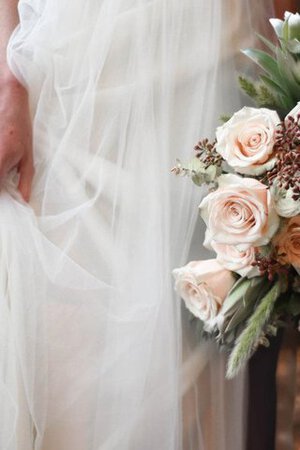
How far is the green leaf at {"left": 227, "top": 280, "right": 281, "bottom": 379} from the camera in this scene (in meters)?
0.64

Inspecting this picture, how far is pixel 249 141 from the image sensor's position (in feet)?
2.23

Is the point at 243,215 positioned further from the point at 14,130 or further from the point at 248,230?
the point at 14,130

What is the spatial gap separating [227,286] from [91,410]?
0.74ft

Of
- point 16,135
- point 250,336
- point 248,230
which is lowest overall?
→ point 250,336

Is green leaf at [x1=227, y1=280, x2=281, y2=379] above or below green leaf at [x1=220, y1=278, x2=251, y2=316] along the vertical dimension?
below

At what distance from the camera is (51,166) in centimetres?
83

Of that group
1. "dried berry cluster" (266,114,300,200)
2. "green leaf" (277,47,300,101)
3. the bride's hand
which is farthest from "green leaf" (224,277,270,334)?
the bride's hand

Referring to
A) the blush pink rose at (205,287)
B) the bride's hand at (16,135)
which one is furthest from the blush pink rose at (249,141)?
the bride's hand at (16,135)

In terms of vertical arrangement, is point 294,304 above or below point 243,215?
below

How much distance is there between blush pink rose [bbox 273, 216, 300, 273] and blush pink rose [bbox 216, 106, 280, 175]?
2.6 inches

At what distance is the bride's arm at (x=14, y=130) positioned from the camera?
83cm

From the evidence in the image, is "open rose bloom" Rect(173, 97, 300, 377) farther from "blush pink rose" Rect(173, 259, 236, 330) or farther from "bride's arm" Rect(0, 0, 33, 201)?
"bride's arm" Rect(0, 0, 33, 201)

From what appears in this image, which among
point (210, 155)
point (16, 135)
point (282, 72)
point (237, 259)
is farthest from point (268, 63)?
point (16, 135)

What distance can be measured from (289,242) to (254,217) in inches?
2.2
